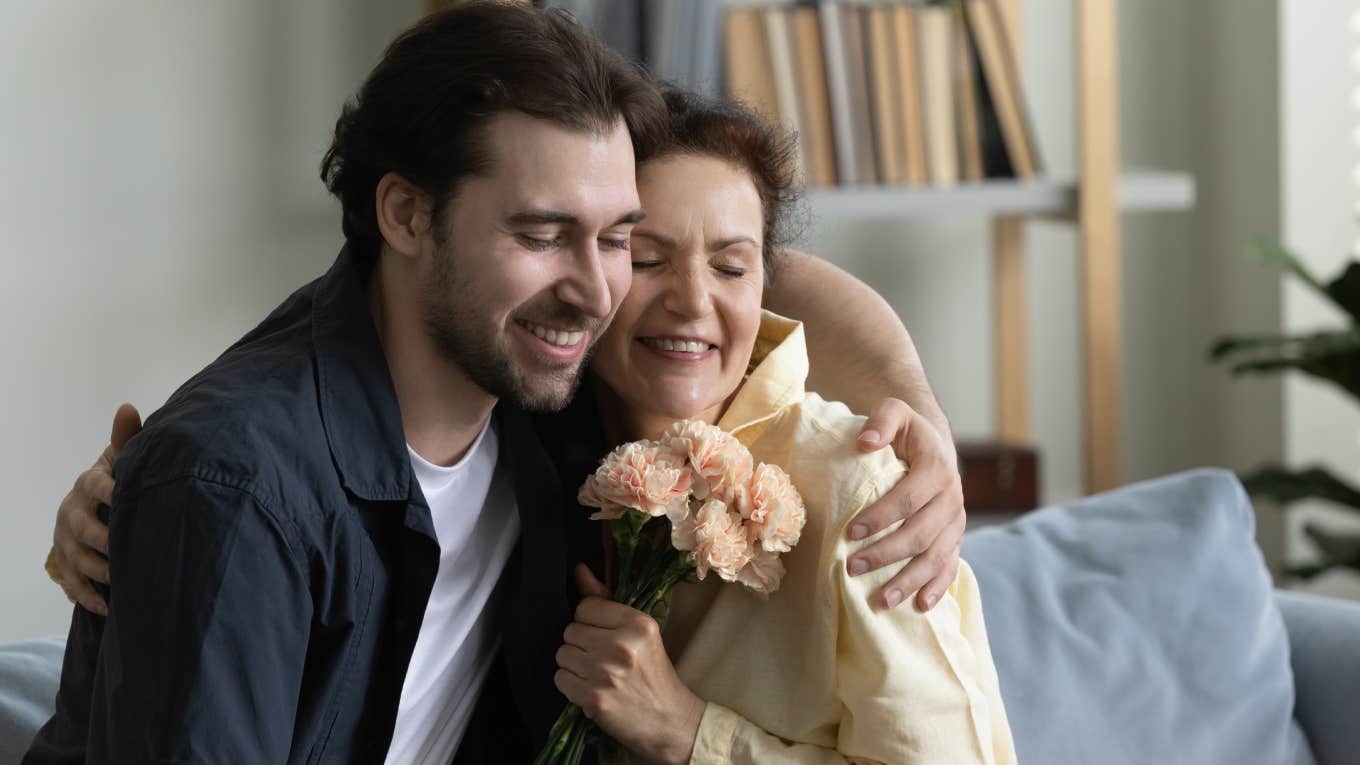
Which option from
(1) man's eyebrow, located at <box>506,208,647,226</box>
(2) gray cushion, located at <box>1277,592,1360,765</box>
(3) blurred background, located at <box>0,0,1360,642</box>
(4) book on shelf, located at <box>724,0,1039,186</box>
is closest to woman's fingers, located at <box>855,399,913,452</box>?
(1) man's eyebrow, located at <box>506,208,647,226</box>

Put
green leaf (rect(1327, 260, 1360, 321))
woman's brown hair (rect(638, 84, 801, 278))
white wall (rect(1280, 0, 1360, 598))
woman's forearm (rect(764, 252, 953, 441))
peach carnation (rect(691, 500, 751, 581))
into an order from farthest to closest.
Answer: white wall (rect(1280, 0, 1360, 598)) < green leaf (rect(1327, 260, 1360, 321)) < woman's forearm (rect(764, 252, 953, 441)) < woman's brown hair (rect(638, 84, 801, 278)) < peach carnation (rect(691, 500, 751, 581))

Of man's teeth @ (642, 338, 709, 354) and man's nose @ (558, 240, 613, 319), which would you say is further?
man's teeth @ (642, 338, 709, 354)

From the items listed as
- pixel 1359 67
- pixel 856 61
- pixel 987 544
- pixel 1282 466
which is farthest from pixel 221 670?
pixel 1359 67

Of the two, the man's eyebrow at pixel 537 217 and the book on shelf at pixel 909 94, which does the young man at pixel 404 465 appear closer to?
the man's eyebrow at pixel 537 217

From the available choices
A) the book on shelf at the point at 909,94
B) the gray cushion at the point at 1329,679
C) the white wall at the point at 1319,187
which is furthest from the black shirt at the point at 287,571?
the white wall at the point at 1319,187

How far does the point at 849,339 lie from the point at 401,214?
587mm

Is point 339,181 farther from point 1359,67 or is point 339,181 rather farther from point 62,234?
point 1359,67

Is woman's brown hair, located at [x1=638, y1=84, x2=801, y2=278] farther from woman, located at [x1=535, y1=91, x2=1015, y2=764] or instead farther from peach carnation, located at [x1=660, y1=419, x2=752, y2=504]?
peach carnation, located at [x1=660, y1=419, x2=752, y2=504]

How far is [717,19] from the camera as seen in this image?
9.91ft

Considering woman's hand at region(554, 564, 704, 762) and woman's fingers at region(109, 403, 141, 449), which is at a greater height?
woman's fingers at region(109, 403, 141, 449)

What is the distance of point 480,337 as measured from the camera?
4.47 ft

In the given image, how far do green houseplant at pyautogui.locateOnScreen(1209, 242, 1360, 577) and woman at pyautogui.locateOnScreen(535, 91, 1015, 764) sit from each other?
192 centimetres

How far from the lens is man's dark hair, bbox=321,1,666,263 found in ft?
4.43

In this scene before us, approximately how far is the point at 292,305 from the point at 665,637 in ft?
1.55
